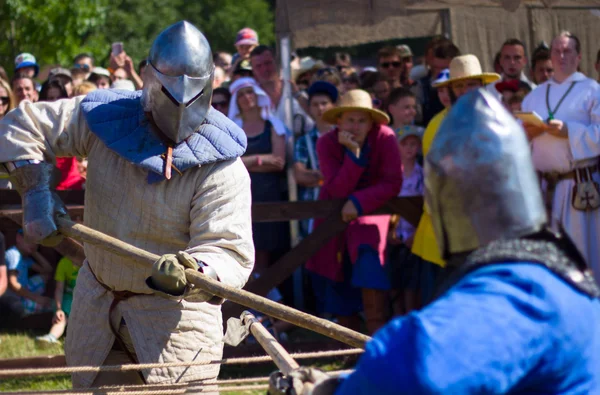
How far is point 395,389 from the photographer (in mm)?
1869

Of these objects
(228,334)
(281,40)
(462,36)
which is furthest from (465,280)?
(462,36)

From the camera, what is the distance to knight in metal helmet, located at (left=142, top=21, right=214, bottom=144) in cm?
376

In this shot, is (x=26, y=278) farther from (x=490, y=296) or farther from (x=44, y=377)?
(x=490, y=296)

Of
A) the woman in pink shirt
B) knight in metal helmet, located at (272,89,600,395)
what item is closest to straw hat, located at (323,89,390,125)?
the woman in pink shirt

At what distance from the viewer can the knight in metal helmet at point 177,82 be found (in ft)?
12.3

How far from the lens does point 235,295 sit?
3.30 metres

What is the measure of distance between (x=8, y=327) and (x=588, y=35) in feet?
16.6

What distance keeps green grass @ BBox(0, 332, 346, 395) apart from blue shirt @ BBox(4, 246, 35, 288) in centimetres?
41

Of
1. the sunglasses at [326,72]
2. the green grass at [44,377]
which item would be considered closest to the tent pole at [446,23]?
the sunglasses at [326,72]

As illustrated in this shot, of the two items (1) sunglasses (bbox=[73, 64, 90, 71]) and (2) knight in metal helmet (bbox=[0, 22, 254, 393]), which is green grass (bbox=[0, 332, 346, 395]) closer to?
(2) knight in metal helmet (bbox=[0, 22, 254, 393])

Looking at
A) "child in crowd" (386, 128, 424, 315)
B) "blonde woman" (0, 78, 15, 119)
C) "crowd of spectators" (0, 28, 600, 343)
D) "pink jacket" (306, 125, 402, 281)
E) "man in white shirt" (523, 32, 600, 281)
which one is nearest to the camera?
"man in white shirt" (523, 32, 600, 281)

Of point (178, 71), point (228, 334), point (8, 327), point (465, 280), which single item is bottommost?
point (8, 327)

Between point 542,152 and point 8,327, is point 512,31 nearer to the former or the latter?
point 542,152

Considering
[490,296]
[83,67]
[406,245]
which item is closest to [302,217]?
[406,245]
